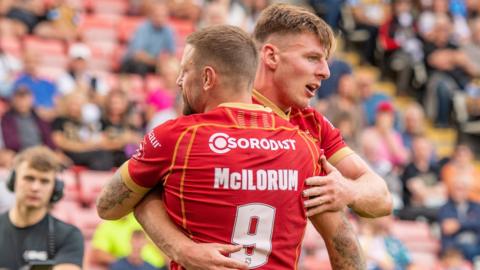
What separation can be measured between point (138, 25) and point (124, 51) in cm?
53

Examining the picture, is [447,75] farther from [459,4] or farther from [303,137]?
[303,137]

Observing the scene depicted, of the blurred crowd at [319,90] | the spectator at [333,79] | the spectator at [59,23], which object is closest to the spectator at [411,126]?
the blurred crowd at [319,90]

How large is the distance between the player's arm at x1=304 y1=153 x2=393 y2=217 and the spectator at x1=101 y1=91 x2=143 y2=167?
6879 mm

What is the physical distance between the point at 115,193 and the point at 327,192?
31.3 inches

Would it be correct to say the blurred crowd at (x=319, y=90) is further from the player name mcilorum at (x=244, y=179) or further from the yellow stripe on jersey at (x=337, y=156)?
the player name mcilorum at (x=244, y=179)

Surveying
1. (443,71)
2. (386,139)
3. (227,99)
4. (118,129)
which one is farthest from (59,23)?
(227,99)

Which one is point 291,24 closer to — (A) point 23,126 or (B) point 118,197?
(B) point 118,197

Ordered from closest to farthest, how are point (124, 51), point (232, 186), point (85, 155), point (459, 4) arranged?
point (232, 186), point (85, 155), point (124, 51), point (459, 4)

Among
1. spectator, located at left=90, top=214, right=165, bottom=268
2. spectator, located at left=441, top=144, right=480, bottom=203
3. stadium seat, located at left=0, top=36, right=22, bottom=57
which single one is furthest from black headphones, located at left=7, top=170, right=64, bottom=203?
spectator, located at left=441, top=144, right=480, bottom=203

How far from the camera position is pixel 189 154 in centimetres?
395

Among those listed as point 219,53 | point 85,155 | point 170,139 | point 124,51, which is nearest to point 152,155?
point 170,139

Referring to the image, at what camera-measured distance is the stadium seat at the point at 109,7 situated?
15.5m

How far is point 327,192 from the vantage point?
4168 millimetres

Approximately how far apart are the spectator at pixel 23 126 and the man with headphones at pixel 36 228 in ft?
15.2
